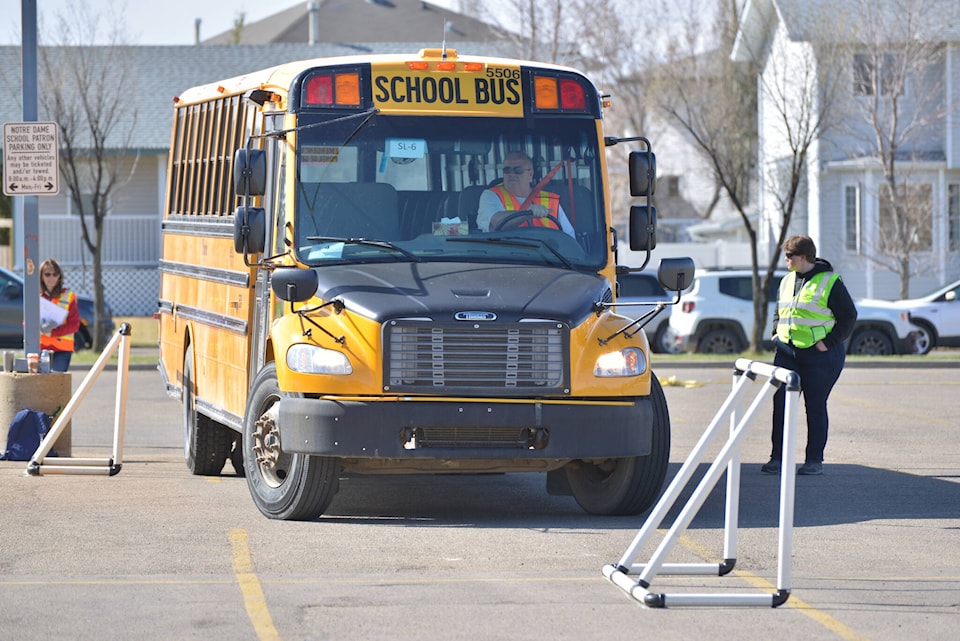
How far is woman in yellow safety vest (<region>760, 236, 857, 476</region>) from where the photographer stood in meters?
12.4

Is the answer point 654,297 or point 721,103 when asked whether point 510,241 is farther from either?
point 721,103

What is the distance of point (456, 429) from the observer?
9375 mm

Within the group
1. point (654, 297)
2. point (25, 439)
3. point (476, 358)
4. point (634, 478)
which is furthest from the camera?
point (654, 297)

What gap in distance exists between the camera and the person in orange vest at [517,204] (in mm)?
10266

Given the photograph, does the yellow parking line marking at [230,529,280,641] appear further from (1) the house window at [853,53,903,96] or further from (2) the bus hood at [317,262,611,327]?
(1) the house window at [853,53,903,96]

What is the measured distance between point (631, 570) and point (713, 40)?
3957 centimetres

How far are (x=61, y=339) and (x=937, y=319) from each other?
17.8 meters

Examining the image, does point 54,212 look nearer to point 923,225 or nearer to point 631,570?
point 923,225

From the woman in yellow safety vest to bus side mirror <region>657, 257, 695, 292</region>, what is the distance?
251 cm

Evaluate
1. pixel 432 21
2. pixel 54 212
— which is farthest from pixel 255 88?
pixel 432 21

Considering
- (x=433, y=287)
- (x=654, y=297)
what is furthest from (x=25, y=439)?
(x=654, y=297)

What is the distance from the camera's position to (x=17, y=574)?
8.02 m

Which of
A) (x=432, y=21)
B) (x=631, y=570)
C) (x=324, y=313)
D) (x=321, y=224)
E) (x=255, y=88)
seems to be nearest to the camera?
(x=631, y=570)

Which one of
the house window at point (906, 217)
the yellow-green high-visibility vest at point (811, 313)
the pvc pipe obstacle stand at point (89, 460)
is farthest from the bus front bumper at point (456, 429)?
the house window at point (906, 217)
